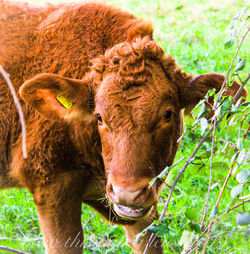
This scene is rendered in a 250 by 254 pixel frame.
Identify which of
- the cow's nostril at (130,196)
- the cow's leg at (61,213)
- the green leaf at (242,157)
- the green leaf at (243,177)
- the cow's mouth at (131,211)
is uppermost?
the green leaf at (242,157)

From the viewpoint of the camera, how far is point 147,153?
9.73ft

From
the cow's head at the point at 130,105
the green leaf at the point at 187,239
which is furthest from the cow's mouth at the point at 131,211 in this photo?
the green leaf at the point at 187,239

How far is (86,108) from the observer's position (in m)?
3.49

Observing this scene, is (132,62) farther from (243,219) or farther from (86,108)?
(243,219)

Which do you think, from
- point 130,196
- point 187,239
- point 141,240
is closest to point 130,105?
point 130,196

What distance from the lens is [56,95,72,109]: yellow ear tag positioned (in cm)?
347

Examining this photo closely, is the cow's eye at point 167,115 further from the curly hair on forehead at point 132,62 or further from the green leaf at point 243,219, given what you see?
the green leaf at point 243,219

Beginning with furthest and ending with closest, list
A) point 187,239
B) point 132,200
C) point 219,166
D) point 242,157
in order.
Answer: point 132,200 < point 219,166 < point 187,239 < point 242,157


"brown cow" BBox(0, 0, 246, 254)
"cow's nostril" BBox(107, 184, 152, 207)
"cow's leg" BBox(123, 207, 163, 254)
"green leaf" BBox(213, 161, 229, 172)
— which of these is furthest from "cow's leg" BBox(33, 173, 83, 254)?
"green leaf" BBox(213, 161, 229, 172)

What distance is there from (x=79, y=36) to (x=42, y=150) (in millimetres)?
1105

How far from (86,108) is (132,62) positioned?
1.93ft

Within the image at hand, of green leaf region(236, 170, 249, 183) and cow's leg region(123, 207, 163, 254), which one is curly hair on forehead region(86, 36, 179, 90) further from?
cow's leg region(123, 207, 163, 254)

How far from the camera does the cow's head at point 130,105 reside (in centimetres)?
286

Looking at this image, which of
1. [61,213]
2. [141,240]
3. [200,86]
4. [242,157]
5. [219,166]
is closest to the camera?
[242,157]
